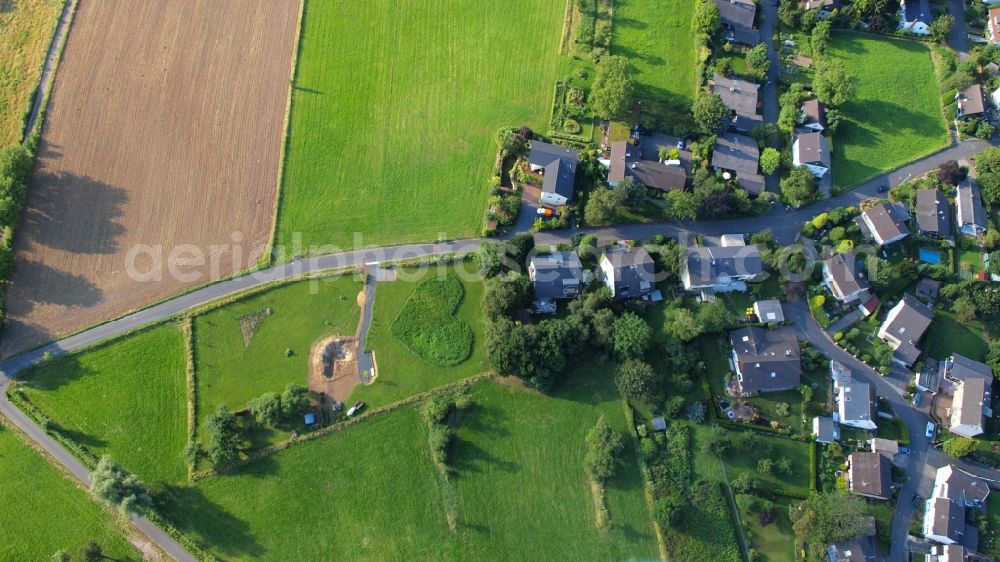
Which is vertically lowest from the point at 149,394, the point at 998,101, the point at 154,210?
the point at 149,394

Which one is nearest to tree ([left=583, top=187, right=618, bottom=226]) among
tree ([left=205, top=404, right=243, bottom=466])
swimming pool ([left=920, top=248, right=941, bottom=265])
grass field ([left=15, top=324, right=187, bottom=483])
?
swimming pool ([left=920, top=248, right=941, bottom=265])

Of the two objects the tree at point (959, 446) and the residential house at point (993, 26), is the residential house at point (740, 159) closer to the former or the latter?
the tree at point (959, 446)

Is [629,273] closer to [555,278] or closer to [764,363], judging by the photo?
[555,278]

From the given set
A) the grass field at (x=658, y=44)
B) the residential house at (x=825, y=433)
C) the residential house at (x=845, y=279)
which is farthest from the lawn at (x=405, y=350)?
the residential house at (x=845, y=279)

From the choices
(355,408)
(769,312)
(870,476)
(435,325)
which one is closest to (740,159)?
(769,312)

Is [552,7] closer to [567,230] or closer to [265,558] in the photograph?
[567,230]

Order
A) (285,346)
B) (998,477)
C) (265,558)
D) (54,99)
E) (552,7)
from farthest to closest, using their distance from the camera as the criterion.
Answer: (552,7), (54,99), (285,346), (998,477), (265,558)

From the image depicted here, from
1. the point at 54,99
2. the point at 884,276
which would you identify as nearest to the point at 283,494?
the point at 54,99
